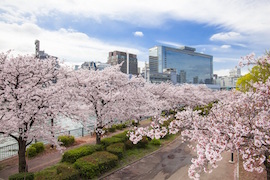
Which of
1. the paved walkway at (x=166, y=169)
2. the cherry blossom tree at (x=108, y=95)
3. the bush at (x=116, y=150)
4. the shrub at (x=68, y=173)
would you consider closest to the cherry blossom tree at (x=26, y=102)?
the shrub at (x=68, y=173)

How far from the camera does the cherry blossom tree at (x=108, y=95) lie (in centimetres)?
1466

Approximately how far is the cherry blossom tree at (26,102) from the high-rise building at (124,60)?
135 metres

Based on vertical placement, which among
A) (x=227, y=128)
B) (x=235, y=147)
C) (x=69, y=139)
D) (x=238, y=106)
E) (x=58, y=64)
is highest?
(x=58, y=64)

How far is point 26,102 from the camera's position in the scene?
31.3 ft

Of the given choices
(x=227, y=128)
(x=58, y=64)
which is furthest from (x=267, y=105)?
(x=58, y=64)

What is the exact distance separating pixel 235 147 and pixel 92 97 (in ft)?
39.4

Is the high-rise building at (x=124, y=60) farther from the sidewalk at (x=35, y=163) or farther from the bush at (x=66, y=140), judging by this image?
the sidewalk at (x=35, y=163)

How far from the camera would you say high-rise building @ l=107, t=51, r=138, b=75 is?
495 feet

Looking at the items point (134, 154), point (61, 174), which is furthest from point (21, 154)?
point (134, 154)

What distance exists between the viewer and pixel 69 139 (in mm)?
17094

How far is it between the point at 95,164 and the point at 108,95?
5514 millimetres

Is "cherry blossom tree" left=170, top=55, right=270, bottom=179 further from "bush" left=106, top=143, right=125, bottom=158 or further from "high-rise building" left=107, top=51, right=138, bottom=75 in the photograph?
"high-rise building" left=107, top=51, right=138, bottom=75

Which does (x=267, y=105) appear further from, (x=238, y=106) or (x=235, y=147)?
(x=235, y=147)

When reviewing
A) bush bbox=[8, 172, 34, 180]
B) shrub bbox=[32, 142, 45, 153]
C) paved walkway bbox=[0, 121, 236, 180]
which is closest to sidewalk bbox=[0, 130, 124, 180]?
paved walkway bbox=[0, 121, 236, 180]
